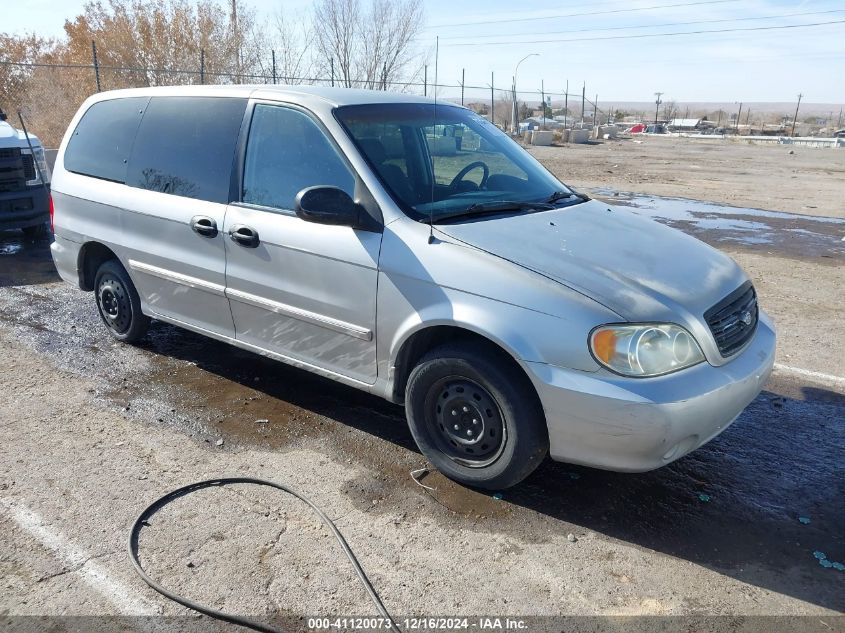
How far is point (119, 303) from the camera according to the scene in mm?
5480

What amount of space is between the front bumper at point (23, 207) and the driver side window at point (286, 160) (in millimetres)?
6007

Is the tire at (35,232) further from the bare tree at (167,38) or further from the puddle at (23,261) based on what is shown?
the bare tree at (167,38)

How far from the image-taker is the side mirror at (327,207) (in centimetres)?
362

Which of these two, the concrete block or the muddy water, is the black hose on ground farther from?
the concrete block

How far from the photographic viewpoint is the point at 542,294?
3.18m

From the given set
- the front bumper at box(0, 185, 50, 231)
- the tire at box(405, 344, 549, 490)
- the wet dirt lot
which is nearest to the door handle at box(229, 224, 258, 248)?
the wet dirt lot

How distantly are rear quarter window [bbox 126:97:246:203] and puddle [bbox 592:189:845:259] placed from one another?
7514mm

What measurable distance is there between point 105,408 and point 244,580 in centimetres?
215

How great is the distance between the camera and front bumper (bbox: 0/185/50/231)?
344 inches

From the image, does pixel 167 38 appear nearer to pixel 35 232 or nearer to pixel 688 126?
pixel 35 232

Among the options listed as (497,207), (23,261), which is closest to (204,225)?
(497,207)

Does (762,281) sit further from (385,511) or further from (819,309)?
(385,511)

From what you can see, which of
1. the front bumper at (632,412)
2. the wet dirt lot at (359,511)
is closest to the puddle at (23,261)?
the wet dirt lot at (359,511)

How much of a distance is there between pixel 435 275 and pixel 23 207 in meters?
7.58
